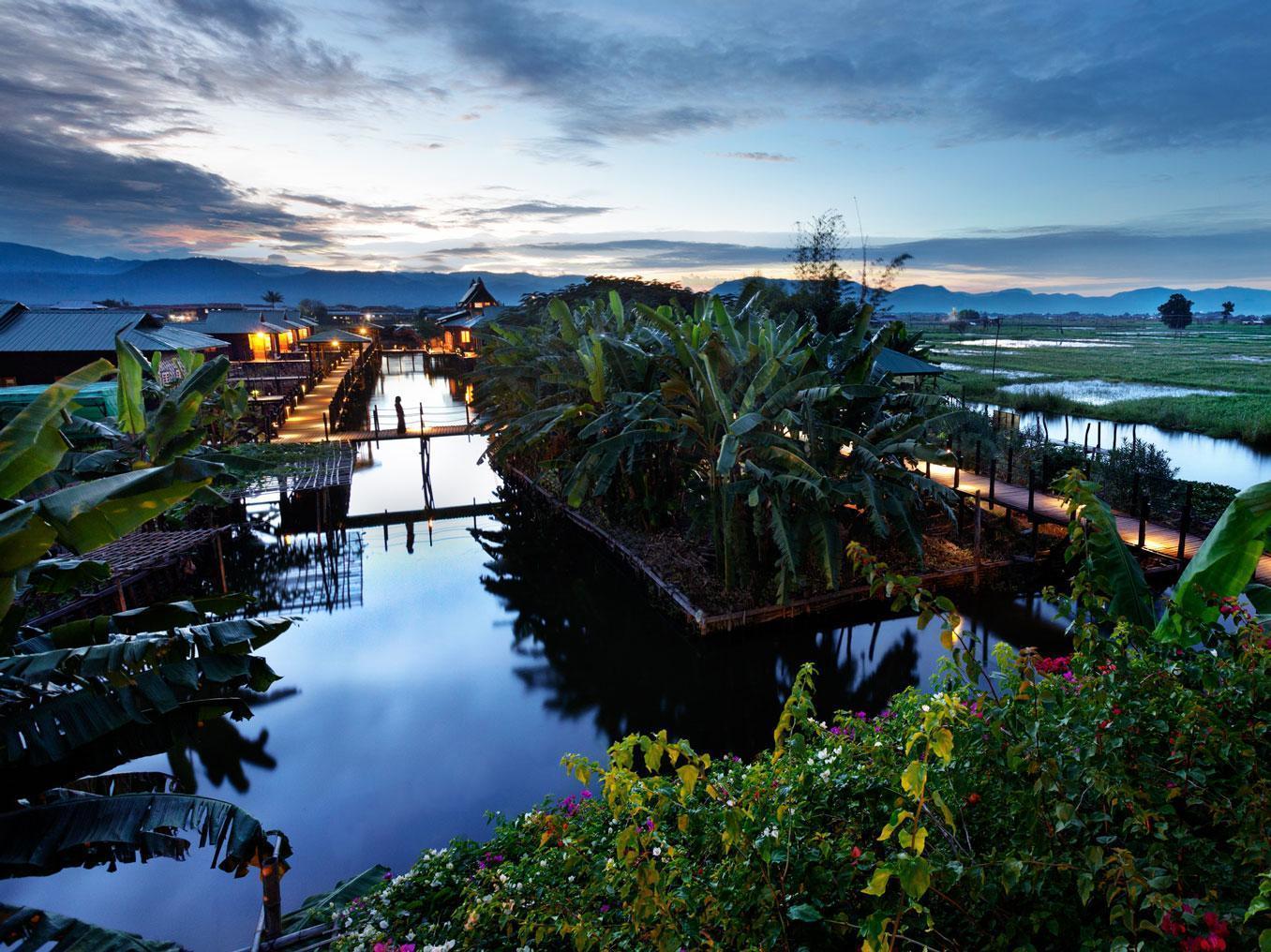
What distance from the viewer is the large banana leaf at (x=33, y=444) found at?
3241 millimetres

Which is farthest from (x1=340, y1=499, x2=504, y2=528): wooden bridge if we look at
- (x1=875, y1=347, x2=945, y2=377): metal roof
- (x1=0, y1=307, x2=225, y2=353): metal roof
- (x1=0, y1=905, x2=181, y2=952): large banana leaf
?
(x1=0, y1=905, x2=181, y2=952): large banana leaf

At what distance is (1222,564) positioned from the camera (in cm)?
373

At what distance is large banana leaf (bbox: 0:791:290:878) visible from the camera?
3.32 metres

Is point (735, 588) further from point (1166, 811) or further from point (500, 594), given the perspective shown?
point (1166, 811)

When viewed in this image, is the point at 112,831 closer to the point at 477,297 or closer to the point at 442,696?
the point at 442,696

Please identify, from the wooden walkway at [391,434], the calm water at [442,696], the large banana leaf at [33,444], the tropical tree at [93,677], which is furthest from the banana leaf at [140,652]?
the wooden walkway at [391,434]

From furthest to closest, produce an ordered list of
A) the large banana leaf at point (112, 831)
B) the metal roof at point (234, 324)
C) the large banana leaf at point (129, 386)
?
the metal roof at point (234, 324), the large banana leaf at point (129, 386), the large banana leaf at point (112, 831)

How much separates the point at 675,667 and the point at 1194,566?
6.88m

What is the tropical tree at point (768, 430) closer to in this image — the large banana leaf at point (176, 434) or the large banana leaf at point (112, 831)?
the large banana leaf at point (176, 434)

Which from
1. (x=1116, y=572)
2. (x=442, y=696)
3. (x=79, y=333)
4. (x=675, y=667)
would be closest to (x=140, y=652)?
(x=1116, y=572)

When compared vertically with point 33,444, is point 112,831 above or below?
below

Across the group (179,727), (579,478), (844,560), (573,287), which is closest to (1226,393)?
(573,287)

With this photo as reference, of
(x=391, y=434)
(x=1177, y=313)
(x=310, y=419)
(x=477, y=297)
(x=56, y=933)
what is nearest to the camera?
(x=56, y=933)

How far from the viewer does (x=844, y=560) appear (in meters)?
10.7
